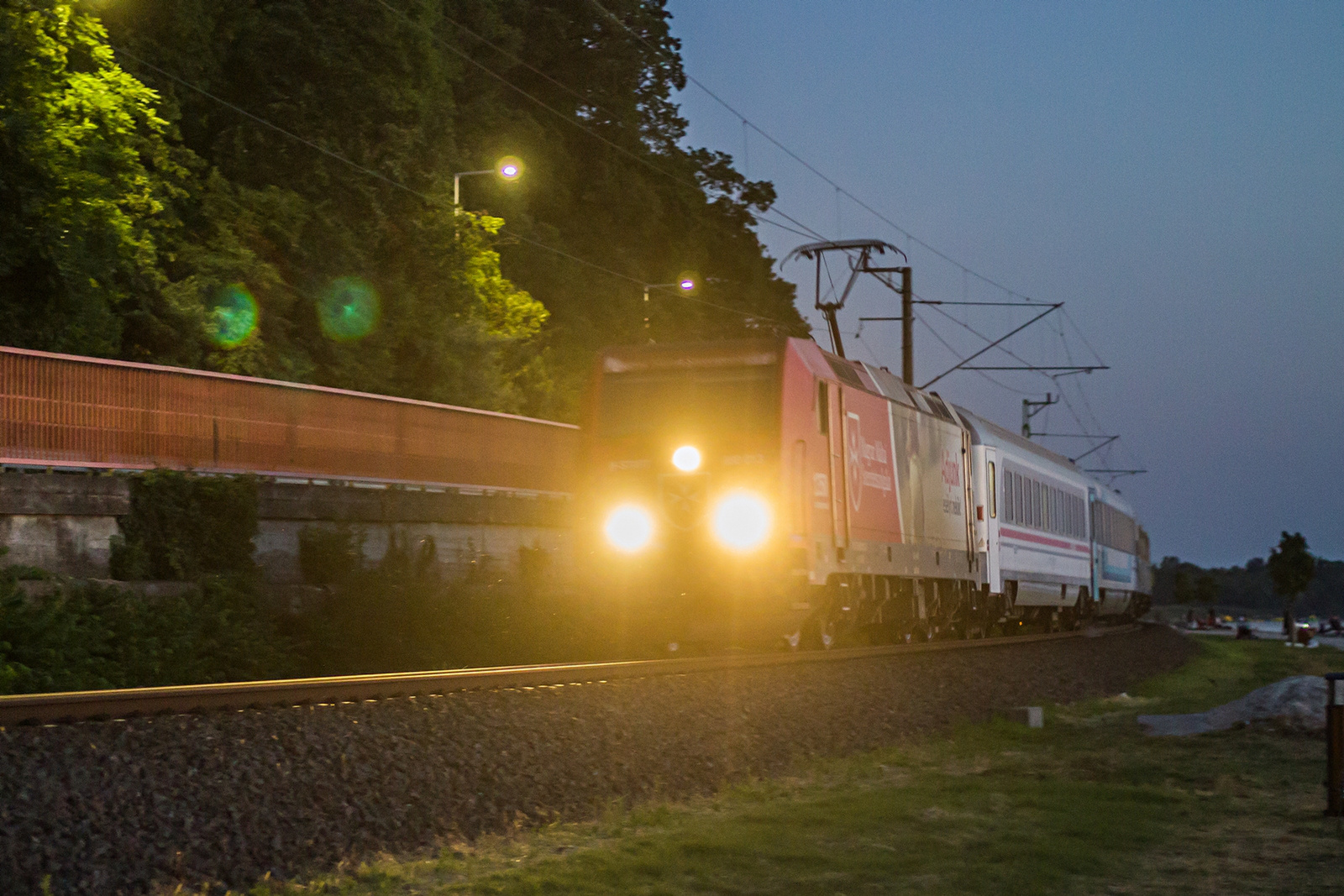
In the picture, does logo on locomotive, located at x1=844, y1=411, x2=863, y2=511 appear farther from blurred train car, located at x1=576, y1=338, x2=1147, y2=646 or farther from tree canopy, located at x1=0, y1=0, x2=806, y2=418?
tree canopy, located at x1=0, y1=0, x2=806, y2=418

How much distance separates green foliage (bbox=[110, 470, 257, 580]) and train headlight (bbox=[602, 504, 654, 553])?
5.70 meters

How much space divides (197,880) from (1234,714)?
35.7ft

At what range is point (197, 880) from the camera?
6.64m

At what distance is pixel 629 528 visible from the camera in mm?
17438

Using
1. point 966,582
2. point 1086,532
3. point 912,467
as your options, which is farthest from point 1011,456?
point 1086,532

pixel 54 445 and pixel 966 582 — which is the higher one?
pixel 54 445

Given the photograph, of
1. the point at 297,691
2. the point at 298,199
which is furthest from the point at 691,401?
the point at 298,199

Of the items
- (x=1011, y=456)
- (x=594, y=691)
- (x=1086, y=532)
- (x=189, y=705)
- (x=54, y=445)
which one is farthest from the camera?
(x=1086, y=532)

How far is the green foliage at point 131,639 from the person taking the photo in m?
15.0

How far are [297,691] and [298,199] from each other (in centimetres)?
2602

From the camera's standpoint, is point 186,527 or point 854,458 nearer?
point 854,458

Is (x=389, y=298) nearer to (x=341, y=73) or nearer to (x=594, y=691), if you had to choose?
(x=341, y=73)

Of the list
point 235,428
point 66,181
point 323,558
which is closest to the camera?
point 323,558

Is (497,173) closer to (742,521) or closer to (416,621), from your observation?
(416,621)
